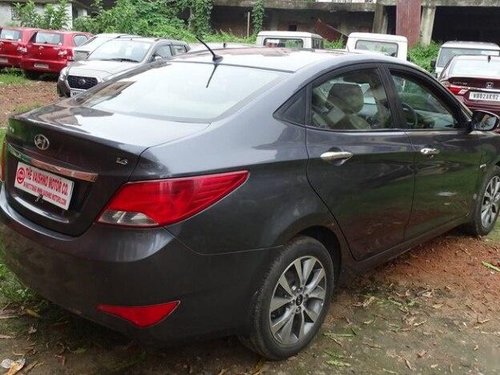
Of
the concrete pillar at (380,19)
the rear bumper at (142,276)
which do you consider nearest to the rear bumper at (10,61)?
the concrete pillar at (380,19)

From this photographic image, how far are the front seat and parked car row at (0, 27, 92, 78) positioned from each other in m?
14.4

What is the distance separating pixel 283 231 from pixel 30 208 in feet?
4.09

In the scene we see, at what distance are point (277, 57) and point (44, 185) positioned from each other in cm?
159

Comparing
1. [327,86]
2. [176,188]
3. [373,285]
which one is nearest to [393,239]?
[373,285]

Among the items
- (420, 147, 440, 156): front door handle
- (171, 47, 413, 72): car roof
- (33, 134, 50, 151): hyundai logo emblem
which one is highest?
(171, 47, 413, 72): car roof

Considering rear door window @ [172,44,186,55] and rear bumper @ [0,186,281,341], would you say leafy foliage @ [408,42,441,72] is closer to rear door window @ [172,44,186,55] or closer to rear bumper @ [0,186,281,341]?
rear door window @ [172,44,186,55]

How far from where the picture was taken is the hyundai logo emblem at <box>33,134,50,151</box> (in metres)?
2.57

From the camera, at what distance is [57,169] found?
2.50 m

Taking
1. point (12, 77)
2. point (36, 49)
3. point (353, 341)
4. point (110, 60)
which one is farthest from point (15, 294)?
point (12, 77)

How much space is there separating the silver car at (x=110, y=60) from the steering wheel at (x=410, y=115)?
276 inches

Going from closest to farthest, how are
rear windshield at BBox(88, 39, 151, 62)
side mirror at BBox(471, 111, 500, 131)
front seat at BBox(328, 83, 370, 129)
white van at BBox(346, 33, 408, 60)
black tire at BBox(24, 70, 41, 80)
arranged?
1. front seat at BBox(328, 83, 370, 129)
2. side mirror at BBox(471, 111, 500, 131)
3. rear windshield at BBox(88, 39, 151, 62)
4. white van at BBox(346, 33, 408, 60)
5. black tire at BBox(24, 70, 41, 80)

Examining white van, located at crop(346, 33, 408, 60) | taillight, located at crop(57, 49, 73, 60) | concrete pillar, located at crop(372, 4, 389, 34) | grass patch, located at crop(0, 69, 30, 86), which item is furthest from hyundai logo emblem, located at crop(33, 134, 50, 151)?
concrete pillar, located at crop(372, 4, 389, 34)

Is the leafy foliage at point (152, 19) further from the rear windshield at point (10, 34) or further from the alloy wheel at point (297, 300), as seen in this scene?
the alloy wheel at point (297, 300)

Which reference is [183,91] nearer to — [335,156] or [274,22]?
[335,156]
